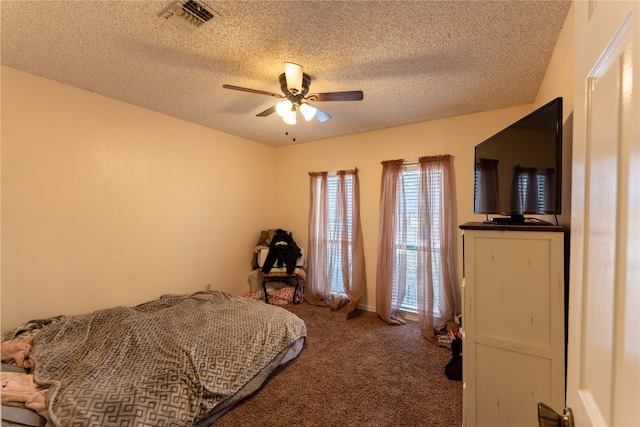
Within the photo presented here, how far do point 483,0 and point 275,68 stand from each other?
1.42 metres

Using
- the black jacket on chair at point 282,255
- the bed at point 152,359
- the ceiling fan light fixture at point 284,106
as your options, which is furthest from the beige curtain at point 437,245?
the ceiling fan light fixture at point 284,106

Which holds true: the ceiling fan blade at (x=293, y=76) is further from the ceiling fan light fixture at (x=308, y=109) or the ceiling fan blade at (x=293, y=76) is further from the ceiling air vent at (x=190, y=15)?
the ceiling air vent at (x=190, y=15)

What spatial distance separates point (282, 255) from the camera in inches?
162

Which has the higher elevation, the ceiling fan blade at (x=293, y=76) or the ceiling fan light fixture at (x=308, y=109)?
the ceiling fan blade at (x=293, y=76)

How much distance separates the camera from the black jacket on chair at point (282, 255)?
405cm

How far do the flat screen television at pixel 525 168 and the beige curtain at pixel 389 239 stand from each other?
1.41m

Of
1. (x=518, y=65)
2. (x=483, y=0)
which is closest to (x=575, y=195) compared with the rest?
(x=483, y=0)

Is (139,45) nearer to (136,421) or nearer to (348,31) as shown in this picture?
(348,31)

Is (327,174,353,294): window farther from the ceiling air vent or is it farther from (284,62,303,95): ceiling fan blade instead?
the ceiling air vent

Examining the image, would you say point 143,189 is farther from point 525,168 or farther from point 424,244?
point 525,168

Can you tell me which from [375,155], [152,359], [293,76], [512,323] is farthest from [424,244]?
[152,359]

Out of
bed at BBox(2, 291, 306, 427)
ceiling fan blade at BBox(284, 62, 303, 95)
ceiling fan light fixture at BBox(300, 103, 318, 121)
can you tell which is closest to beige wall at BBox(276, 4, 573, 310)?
ceiling fan light fixture at BBox(300, 103, 318, 121)

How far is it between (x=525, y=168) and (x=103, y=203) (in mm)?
3616

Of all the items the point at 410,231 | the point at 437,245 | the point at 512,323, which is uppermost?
the point at 410,231
